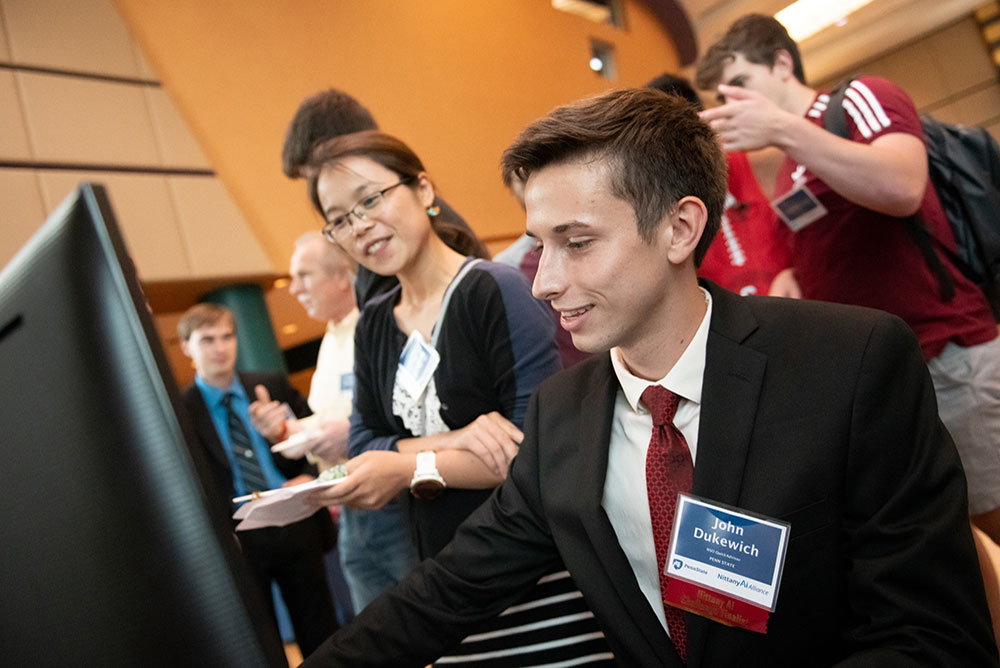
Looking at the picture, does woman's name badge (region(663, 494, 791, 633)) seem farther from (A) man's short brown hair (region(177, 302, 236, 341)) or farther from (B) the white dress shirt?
(A) man's short brown hair (region(177, 302, 236, 341))

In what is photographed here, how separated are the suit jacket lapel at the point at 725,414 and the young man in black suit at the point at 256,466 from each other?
6.65 ft

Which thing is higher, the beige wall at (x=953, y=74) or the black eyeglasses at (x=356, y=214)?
the beige wall at (x=953, y=74)

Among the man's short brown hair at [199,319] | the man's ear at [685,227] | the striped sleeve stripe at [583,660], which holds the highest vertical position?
the man's short brown hair at [199,319]

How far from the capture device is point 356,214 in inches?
65.7

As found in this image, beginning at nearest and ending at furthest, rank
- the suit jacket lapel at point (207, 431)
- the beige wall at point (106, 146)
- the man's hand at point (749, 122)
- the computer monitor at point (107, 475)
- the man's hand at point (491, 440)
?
the computer monitor at point (107, 475) < the man's hand at point (491, 440) < the man's hand at point (749, 122) < the suit jacket lapel at point (207, 431) < the beige wall at point (106, 146)

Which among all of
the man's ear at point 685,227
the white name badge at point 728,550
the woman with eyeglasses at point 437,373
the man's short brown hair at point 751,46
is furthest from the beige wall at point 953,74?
the white name badge at point 728,550

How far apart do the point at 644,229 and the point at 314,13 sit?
19.0 feet

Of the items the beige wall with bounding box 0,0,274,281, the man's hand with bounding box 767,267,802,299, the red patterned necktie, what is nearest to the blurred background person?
the man's hand with bounding box 767,267,802,299

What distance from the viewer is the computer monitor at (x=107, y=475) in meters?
0.51

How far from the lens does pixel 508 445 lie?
1455 millimetres

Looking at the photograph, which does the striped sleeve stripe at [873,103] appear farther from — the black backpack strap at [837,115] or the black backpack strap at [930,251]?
the black backpack strap at [930,251]

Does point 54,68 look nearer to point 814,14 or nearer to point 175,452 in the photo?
point 175,452

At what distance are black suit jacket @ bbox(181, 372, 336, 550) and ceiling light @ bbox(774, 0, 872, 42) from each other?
23.4 ft

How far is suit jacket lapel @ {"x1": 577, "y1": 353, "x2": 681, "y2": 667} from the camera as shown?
3.41 feet
